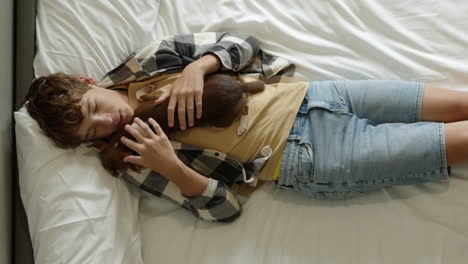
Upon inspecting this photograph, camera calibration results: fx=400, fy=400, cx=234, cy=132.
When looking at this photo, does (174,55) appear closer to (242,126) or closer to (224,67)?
(224,67)

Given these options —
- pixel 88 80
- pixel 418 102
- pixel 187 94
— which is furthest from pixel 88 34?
pixel 418 102

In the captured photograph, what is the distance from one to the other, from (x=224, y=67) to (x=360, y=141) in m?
0.39

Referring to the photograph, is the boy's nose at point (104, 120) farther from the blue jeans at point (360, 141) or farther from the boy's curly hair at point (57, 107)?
the blue jeans at point (360, 141)

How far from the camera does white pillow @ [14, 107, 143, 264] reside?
914mm

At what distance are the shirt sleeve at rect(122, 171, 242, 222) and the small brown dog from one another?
44mm

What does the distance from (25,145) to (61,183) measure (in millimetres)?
128

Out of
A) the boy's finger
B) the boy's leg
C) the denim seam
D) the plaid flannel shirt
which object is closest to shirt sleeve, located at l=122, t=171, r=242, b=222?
the plaid flannel shirt

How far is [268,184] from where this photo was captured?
108 cm

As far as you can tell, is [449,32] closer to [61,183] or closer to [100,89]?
[100,89]

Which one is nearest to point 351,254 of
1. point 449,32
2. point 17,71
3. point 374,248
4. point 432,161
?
point 374,248

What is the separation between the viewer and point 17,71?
1.07m

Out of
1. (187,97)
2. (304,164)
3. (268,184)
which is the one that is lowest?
(268,184)

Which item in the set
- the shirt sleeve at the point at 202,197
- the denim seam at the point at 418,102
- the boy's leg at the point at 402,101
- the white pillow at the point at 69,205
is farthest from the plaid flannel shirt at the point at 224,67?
the denim seam at the point at 418,102

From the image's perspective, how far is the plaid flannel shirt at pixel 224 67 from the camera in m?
1.01
